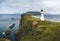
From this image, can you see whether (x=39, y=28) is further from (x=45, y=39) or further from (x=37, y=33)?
(x=45, y=39)

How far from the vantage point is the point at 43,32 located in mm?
49719

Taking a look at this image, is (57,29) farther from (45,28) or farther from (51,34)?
(45,28)

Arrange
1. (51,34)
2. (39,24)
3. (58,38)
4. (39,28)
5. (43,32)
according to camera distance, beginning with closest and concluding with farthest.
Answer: (58,38)
(51,34)
(43,32)
(39,28)
(39,24)

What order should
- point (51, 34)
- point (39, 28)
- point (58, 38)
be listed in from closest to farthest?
point (58, 38) < point (51, 34) < point (39, 28)

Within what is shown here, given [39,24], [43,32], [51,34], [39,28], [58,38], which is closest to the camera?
[58,38]

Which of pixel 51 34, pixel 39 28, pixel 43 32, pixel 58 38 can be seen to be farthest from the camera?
pixel 39 28

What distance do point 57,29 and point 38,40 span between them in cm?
421

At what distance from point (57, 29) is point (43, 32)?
3.77m

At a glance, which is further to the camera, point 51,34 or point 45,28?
point 45,28

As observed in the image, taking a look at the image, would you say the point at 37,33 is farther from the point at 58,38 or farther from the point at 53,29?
the point at 58,38

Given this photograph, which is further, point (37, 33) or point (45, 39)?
point (37, 33)

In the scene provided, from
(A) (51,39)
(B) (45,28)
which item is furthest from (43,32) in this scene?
(A) (51,39)

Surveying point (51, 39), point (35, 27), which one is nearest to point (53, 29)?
point (51, 39)

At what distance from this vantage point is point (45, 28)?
170 ft
